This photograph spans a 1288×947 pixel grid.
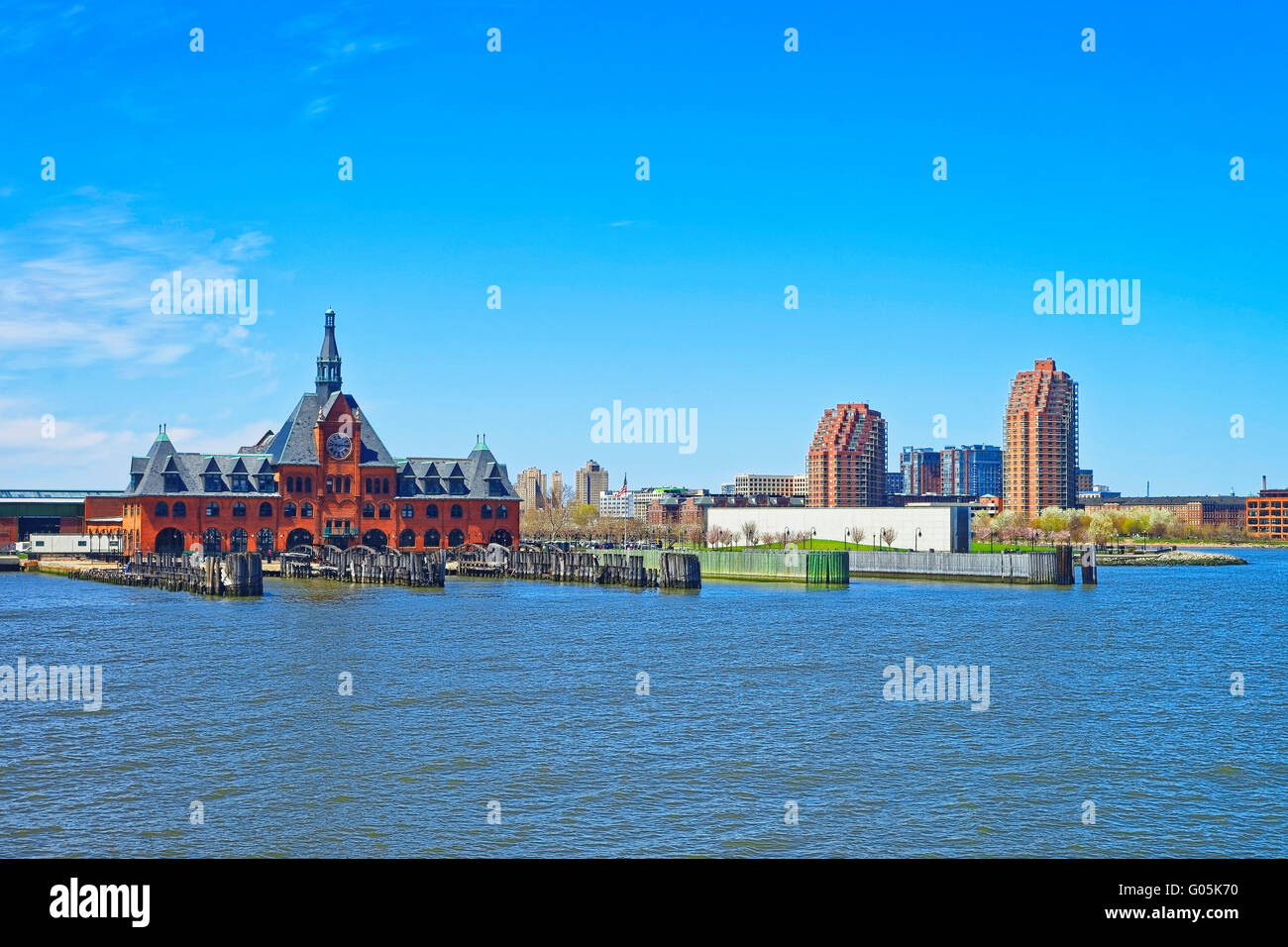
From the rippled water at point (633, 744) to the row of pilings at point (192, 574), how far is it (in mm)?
22031

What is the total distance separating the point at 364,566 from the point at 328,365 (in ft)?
98.0

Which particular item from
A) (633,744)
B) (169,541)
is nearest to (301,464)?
(169,541)

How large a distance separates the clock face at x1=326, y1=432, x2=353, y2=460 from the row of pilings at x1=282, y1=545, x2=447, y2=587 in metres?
10.1

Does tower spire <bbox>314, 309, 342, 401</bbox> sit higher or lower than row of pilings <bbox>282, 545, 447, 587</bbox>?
higher

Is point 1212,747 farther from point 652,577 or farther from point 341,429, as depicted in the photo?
point 341,429

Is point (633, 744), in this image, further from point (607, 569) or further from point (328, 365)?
point (328, 365)

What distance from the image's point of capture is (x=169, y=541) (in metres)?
118

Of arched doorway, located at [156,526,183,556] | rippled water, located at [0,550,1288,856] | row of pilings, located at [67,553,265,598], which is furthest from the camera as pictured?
arched doorway, located at [156,526,183,556]

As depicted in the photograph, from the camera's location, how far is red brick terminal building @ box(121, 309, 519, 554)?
118 m

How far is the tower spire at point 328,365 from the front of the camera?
125m

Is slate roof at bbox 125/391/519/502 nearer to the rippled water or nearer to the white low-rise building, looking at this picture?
the white low-rise building

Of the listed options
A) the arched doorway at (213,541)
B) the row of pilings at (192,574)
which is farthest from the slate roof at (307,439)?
the row of pilings at (192,574)

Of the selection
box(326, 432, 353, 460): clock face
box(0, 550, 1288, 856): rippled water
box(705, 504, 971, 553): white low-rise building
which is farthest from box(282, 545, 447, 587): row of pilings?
box(705, 504, 971, 553): white low-rise building
